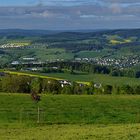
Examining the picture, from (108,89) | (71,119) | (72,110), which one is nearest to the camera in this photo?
(71,119)

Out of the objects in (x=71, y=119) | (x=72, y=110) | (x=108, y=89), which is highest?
(x=71, y=119)

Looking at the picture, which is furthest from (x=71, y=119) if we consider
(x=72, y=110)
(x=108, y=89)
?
(x=108, y=89)

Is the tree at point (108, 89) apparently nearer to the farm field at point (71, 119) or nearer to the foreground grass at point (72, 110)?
the foreground grass at point (72, 110)

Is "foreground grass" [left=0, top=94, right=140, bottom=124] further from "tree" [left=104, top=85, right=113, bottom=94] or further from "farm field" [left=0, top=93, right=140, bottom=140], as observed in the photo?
"tree" [left=104, top=85, right=113, bottom=94]

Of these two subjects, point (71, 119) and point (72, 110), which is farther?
point (72, 110)

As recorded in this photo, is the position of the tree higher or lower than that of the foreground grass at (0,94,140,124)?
lower

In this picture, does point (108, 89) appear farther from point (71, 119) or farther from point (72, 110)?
point (71, 119)

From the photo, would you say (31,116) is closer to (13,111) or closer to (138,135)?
(13,111)

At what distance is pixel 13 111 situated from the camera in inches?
1839

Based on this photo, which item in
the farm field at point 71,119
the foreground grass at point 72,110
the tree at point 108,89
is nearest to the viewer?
the farm field at point 71,119

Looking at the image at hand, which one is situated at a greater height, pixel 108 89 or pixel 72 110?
pixel 72 110

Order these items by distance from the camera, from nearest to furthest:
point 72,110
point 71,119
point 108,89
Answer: point 71,119
point 72,110
point 108,89

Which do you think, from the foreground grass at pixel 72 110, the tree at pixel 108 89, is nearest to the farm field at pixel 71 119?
the foreground grass at pixel 72 110

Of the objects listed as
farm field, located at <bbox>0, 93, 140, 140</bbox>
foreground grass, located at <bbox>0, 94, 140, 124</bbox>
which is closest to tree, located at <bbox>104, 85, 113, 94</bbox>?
foreground grass, located at <bbox>0, 94, 140, 124</bbox>
